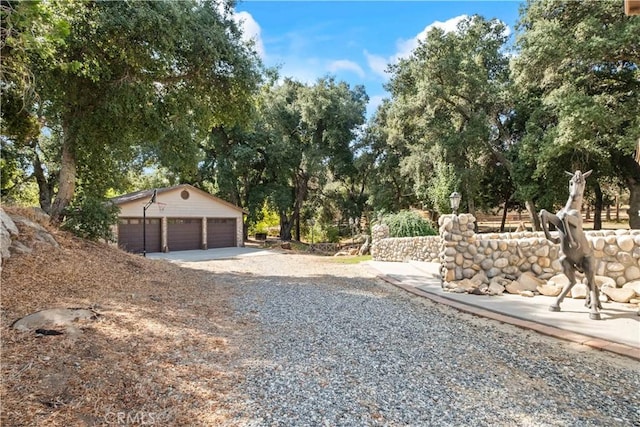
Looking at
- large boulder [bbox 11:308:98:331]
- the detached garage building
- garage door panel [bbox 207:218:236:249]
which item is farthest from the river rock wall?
garage door panel [bbox 207:218:236:249]

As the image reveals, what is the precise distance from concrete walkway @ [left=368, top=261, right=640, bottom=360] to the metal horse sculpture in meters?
0.24

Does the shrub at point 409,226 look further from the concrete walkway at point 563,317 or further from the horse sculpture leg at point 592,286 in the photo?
the horse sculpture leg at point 592,286

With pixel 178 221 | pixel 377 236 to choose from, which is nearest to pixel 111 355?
pixel 377 236

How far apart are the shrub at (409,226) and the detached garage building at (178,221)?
1008cm

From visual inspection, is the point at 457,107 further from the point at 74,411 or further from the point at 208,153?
the point at 74,411

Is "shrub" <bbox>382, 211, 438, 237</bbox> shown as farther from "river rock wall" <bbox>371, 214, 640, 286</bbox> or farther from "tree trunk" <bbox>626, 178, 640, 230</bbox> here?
"tree trunk" <bbox>626, 178, 640, 230</bbox>

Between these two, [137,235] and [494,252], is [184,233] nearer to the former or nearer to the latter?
[137,235]

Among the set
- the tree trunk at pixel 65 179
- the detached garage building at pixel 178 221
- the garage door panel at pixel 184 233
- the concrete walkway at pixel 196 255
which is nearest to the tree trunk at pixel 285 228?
the detached garage building at pixel 178 221

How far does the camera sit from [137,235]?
16844 mm

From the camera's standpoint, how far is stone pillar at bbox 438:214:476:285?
726 cm

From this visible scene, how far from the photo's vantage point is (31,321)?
11.5 feet

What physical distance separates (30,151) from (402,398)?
1923cm

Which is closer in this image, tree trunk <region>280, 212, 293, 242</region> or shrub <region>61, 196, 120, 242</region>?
shrub <region>61, 196, 120, 242</region>

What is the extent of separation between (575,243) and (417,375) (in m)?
3.44
